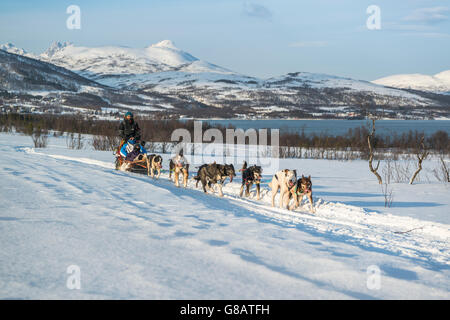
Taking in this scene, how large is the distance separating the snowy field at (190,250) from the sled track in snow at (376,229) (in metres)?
0.03

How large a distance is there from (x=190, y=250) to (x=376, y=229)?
152 inches

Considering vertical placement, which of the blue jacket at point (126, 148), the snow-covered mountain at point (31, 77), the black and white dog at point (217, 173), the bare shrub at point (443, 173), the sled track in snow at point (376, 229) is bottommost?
the sled track in snow at point (376, 229)

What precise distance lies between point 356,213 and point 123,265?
5457mm

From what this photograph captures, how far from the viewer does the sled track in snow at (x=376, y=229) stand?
451 centimetres

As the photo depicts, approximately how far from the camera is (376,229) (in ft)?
19.6

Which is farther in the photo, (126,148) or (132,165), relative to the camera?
(132,165)

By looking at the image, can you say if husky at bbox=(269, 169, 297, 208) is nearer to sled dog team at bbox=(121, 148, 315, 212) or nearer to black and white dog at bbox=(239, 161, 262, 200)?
sled dog team at bbox=(121, 148, 315, 212)

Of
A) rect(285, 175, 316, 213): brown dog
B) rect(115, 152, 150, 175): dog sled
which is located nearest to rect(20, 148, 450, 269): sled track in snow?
rect(285, 175, 316, 213): brown dog

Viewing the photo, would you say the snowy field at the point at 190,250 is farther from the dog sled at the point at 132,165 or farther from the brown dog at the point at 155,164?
the dog sled at the point at 132,165

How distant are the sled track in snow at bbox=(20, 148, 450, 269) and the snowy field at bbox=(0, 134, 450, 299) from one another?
3 centimetres

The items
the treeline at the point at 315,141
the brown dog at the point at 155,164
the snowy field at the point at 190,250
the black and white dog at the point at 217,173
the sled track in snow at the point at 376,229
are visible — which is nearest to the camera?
the snowy field at the point at 190,250

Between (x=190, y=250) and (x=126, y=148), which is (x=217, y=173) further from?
(x=190, y=250)

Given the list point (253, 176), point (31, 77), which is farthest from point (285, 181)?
point (31, 77)

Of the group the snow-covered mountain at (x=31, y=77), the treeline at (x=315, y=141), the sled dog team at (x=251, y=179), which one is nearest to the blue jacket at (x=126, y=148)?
the sled dog team at (x=251, y=179)
